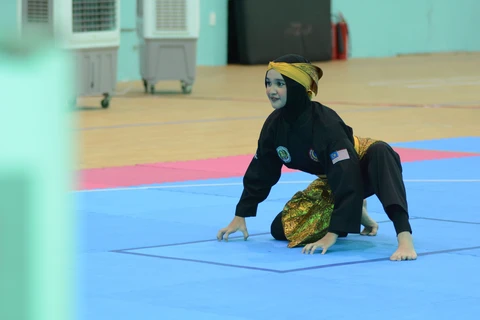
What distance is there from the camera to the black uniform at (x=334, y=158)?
A: 4719 millimetres

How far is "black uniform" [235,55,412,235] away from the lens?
4719 mm

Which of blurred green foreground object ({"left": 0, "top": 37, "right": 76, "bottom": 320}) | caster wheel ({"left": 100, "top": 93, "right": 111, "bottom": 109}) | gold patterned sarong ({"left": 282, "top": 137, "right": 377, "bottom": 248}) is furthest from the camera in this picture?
caster wheel ({"left": 100, "top": 93, "right": 111, "bottom": 109})

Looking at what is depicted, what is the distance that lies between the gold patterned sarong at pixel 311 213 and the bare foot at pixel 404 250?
463 mm

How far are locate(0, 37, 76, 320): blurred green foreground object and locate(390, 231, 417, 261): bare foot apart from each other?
4.20 m

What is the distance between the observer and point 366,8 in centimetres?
2692

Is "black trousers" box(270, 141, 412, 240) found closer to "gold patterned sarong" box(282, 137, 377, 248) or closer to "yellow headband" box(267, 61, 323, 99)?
"gold patterned sarong" box(282, 137, 377, 248)

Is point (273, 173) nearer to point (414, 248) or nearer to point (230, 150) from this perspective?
point (414, 248)

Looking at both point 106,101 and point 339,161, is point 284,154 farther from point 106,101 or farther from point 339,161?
point 106,101

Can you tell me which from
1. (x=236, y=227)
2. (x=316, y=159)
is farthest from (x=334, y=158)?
(x=236, y=227)

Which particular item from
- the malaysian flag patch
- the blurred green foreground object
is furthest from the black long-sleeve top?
the blurred green foreground object

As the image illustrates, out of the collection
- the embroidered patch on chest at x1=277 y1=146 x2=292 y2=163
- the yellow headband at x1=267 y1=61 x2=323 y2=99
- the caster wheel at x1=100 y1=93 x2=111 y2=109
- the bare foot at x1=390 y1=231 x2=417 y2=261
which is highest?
the yellow headband at x1=267 y1=61 x2=323 y2=99

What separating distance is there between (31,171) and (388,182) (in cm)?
427

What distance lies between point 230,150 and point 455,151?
2.35m

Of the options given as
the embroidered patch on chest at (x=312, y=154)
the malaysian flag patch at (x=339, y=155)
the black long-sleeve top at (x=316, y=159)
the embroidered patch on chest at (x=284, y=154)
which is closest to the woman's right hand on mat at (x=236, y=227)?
the black long-sleeve top at (x=316, y=159)
